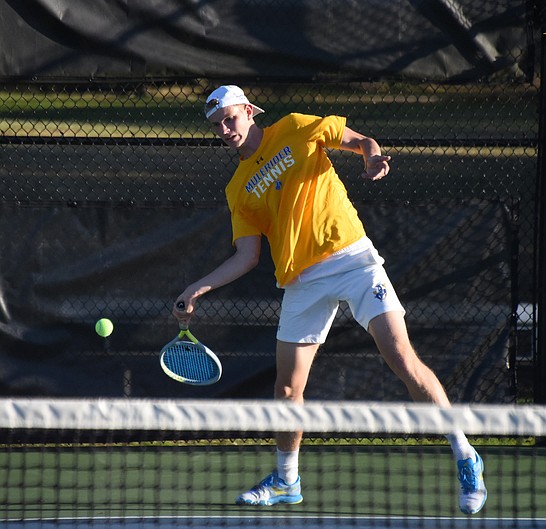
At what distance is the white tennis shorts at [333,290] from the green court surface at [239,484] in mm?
675

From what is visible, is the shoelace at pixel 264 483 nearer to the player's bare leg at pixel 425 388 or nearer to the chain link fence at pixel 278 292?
the player's bare leg at pixel 425 388

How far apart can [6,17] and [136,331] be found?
1.58 meters

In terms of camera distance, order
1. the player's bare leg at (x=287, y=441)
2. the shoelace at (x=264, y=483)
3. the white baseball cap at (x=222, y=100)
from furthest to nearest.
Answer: the shoelace at (x=264, y=483)
the player's bare leg at (x=287, y=441)
the white baseball cap at (x=222, y=100)

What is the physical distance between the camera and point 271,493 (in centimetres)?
398

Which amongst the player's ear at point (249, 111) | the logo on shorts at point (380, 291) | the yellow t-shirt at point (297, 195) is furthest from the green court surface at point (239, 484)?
the player's ear at point (249, 111)

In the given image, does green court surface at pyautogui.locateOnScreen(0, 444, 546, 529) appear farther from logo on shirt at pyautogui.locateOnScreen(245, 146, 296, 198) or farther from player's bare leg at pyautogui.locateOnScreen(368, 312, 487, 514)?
logo on shirt at pyautogui.locateOnScreen(245, 146, 296, 198)

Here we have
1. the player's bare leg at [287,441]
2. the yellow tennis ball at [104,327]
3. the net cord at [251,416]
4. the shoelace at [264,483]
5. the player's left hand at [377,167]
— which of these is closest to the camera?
the net cord at [251,416]

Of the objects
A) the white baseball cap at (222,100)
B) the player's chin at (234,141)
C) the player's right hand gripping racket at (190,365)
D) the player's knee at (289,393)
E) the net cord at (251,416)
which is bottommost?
the net cord at (251,416)

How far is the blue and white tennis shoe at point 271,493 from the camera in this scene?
396 centimetres

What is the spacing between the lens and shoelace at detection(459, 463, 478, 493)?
3652 mm

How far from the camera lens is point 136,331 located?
5.05 metres

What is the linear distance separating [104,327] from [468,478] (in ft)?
Answer: 6.68

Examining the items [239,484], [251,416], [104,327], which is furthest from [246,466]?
[251,416]

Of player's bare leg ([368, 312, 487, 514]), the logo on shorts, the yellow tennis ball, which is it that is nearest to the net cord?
player's bare leg ([368, 312, 487, 514])
